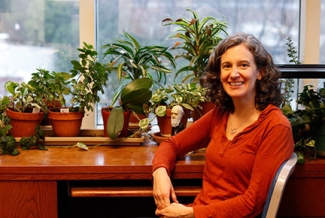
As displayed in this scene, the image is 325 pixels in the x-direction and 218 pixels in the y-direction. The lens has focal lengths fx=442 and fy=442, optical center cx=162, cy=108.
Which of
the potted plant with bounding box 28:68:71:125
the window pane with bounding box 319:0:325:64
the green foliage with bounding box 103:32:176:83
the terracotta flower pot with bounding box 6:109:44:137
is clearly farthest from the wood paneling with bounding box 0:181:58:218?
the window pane with bounding box 319:0:325:64

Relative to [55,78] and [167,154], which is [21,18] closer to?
[55,78]

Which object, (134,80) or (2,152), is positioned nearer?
(2,152)

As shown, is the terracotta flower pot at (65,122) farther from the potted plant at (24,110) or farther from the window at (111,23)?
the window at (111,23)

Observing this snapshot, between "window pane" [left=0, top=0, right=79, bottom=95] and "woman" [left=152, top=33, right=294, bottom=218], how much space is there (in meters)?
1.12

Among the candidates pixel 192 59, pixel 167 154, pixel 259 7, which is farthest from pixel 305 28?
pixel 167 154

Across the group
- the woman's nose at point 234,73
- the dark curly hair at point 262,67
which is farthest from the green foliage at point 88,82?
the woman's nose at point 234,73

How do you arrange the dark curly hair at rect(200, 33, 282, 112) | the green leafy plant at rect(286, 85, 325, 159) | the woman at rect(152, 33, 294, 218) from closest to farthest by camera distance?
1. the woman at rect(152, 33, 294, 218)
2. the dark curly hair at rect(200, 33, 282, 112)
3. the green leafy plant at rect(286, 85, 325, 159)

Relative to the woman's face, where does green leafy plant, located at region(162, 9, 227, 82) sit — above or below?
above

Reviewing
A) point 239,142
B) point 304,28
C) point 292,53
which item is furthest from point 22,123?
point 304,28

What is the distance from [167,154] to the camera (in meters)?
1.74

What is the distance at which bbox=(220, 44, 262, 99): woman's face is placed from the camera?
5.13ft

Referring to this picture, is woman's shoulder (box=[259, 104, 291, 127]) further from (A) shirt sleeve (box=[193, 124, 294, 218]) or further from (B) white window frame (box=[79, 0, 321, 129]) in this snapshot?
(B) white window frame (box=[79, 0, 321, 129])

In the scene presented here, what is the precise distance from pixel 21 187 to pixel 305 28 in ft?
5.80

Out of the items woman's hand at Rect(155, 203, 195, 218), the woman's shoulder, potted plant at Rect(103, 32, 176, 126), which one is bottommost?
woman's hand at Rect(155, 203, 195, 218)
